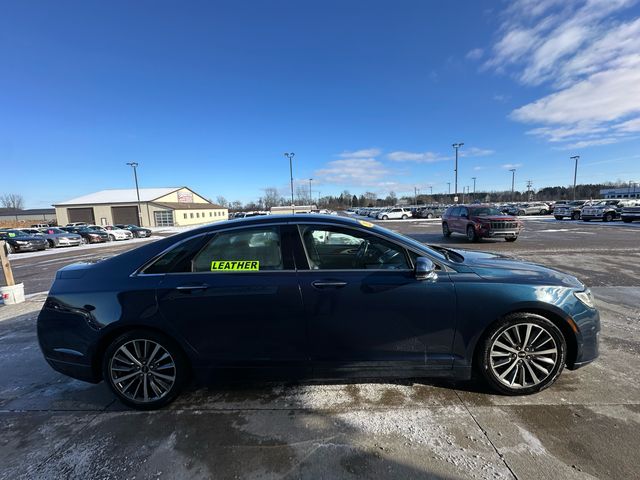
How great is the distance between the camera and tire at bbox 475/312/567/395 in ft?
9.16

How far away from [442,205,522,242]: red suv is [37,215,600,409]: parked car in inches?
502

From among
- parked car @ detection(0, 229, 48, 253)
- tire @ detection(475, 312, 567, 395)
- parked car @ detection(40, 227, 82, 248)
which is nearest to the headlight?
tire @ detection(475, 312, 567, 395)

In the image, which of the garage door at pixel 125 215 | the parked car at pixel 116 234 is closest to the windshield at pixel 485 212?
the parked car at pixel 116 234

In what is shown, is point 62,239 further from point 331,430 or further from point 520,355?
point 520,355

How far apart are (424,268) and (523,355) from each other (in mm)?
1235

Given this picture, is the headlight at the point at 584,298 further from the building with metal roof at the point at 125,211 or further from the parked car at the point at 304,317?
the building with metal roof at the point at 125,211

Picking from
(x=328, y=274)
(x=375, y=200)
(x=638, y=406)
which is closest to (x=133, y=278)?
(x=328, y=274)

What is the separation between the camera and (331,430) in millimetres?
2508

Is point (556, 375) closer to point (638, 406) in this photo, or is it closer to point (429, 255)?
point (638, 406)

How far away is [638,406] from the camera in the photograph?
2.67m

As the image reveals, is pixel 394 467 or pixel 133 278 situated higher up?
pixel 133 278

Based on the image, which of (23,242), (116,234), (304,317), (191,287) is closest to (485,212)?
(304,317)

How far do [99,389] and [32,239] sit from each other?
83.0 feet

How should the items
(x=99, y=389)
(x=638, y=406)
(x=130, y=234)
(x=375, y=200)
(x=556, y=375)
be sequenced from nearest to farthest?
(x=638, y=406), (x=556, y=375), (x=99, y=389), (x=130, y=234), (x=375, y=200)
